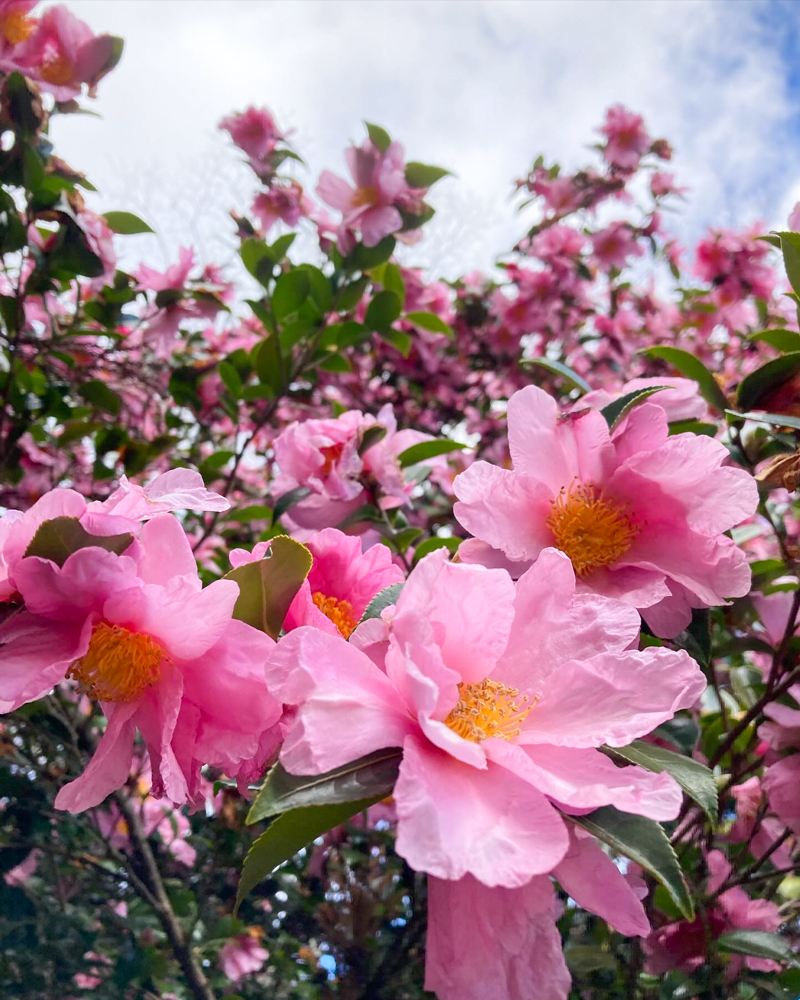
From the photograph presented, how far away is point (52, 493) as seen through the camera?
1.51 ft

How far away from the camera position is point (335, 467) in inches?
36.7

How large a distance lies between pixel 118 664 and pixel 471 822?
271 mm

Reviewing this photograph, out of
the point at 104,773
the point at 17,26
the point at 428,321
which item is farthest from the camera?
the point at 428,321

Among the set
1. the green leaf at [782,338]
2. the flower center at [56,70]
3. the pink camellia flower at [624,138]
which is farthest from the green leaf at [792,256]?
the pink camellia flower at [624,138]

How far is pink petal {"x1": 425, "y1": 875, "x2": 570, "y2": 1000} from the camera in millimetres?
392

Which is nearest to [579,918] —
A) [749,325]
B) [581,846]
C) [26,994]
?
[26,994]

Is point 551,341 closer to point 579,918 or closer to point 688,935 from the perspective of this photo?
point 579,918

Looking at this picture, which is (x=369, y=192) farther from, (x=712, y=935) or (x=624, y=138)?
(x=624, y=138)

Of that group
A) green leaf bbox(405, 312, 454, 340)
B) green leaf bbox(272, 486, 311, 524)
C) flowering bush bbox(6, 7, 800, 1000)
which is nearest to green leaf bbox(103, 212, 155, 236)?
flowering bush bbox(6, 7, 800, 1000)

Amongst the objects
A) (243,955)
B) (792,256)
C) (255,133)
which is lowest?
(243,955)

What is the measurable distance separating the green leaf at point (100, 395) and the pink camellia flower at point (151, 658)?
111 cm

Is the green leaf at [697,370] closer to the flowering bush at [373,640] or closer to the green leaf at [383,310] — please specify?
the flowering bush at [373,640]

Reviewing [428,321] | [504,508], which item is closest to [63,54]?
[428,321]

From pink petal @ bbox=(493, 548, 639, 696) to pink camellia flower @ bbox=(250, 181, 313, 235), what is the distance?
5.73ft
